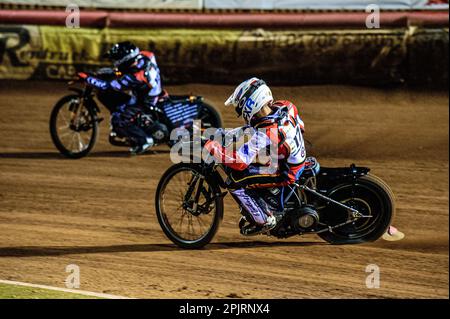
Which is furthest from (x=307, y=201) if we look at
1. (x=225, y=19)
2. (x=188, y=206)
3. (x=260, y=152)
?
(x=225, y=19)

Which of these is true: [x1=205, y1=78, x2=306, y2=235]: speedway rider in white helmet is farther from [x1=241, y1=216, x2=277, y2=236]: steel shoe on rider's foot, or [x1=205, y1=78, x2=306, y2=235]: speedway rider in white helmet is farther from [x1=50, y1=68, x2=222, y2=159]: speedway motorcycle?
[x1=50, y1=68, x2=222, y2=159]: speedway motorcycle

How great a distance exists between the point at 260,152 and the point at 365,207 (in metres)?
1.29

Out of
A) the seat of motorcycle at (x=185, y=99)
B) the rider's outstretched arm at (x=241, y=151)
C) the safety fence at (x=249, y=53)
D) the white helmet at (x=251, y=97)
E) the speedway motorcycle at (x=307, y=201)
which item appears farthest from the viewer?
the safety fence at (x=249, y=53)

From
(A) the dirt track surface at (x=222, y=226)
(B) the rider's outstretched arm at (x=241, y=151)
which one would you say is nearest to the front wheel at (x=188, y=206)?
(A) the dirt track surface at (x=222, y=226)

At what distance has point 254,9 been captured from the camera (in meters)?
15.5

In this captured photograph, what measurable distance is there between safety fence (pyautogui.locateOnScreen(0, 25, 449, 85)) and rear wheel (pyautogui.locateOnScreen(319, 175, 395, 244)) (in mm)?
7479

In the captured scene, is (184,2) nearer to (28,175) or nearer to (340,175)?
(28,175)

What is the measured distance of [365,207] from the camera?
24.7 feet

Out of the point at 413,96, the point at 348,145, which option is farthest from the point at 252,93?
the point at 413,96

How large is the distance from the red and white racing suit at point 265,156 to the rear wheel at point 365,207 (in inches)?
21.0

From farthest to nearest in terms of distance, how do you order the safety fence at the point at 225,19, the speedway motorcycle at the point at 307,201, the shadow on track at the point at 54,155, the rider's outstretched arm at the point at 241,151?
the safety fence at the point at 225,19, the shadow on track at the point at 54,155, the speedway motorcycle at the point at 307,201, the rider's outstretched arm at the point at 241,151

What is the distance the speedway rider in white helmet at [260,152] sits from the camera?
6551mm

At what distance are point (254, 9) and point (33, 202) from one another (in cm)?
728

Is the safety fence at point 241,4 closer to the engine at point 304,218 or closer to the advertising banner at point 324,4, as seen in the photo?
the advertising banner at point 324,4
